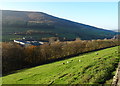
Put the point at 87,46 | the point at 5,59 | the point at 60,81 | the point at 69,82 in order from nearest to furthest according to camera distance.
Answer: the point at 69,82
the point at 60,81
the point at 5,59
the point at 87,46

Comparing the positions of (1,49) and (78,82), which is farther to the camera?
(1,49)

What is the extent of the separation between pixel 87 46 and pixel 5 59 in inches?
1319

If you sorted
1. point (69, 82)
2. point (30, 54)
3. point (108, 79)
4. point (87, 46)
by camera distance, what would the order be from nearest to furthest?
point (108, 79) → point (69, 82) → point (30, 54) → point (87, 46)

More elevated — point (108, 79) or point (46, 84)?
point (108, 79)

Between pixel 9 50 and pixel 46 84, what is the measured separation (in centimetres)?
3500

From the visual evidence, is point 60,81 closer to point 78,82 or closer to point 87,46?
point 78,82

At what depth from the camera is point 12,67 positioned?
41219mm

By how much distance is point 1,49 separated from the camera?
40594 mm

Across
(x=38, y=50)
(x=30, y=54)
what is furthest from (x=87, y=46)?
(x=30, y=54)

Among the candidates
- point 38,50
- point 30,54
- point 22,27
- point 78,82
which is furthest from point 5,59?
point 22,27

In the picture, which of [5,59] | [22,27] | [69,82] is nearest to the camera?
[69,82]

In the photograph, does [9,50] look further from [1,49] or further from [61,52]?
[61,52]

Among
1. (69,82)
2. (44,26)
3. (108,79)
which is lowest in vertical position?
(69,82)

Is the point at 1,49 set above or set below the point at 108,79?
below
